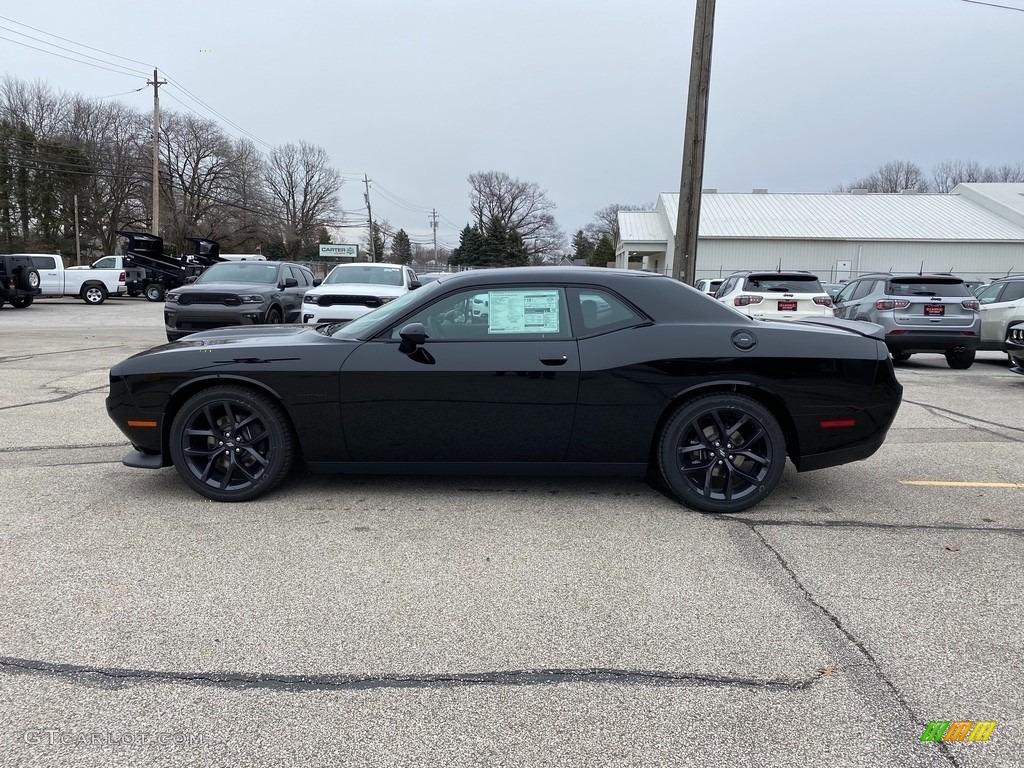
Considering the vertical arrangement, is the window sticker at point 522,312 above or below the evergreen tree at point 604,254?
below

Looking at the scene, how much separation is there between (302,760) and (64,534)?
249 centimetres

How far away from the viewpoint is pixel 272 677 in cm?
251

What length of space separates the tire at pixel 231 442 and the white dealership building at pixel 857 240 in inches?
1326

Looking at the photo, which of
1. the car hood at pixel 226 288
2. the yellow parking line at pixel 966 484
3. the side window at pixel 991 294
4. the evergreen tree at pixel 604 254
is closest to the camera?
the yellow parking line at pixel 966 484

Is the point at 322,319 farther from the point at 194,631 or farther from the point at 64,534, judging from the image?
the point at 194,631

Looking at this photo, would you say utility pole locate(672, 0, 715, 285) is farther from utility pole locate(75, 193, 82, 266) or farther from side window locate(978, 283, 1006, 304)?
utility pole locate(75, 193, 82, 266)

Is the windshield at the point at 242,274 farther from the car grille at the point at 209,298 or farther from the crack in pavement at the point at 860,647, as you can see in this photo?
the crack in pavement at the point at 860,647

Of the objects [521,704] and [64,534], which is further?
[64,534]

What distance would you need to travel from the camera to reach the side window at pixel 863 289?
39.3 feet

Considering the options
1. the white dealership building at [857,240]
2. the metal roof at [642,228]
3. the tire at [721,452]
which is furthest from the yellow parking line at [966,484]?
the metal roof at [642,228]

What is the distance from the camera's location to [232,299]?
38.8 feet

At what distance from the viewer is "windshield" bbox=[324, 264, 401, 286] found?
41.2 feet

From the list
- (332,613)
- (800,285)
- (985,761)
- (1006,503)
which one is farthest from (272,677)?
(800,285)

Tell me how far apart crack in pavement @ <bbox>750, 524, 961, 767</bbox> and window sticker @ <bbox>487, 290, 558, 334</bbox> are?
1.78 meters
